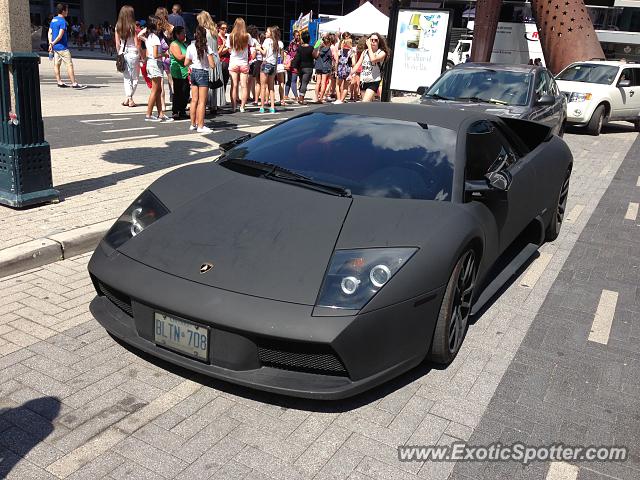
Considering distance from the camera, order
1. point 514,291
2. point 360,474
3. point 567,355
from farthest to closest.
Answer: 1. point 514,291
2. point 567,355
3. point 360,474

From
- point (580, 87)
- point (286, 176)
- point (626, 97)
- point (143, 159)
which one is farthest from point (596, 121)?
point (286, 176)

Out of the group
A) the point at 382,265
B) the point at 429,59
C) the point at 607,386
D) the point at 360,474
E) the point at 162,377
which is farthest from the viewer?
the point at 429,59

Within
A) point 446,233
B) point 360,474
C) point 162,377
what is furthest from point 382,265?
point 162,377

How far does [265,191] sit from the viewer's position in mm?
3596

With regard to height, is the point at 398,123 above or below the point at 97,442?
above

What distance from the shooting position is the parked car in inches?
353

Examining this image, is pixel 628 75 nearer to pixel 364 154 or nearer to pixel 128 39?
pixel 128 39

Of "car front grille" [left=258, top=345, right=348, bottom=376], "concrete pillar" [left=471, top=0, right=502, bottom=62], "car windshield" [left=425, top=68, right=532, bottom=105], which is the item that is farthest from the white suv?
"car front grille" [left=258, top=345, right=348, bottom=376]

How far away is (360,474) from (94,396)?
4.57 ft

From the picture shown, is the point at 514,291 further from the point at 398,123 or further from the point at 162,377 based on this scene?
the point at 162,377

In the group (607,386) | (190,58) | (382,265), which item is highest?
(190,58)

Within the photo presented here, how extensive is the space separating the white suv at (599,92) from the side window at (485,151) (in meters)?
11.5

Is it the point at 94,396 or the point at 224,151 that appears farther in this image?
the point at 224,151

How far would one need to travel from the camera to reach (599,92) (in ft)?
48.8
